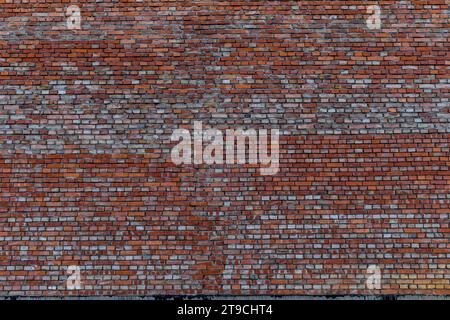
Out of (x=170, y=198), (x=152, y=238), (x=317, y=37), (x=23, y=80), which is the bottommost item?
(x=152, y=238)

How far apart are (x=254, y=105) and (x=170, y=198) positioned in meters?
1.57

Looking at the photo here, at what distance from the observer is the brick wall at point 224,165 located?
254 inches

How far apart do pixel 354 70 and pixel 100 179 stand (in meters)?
3.48

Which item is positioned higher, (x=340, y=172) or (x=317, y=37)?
(x=317, y=37)

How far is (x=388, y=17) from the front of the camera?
680cm

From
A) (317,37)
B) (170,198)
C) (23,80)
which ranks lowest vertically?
(170,198)

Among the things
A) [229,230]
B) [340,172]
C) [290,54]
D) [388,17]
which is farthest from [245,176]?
[388,17]

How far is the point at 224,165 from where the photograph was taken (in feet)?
Result: 21.7

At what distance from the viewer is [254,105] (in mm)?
6684

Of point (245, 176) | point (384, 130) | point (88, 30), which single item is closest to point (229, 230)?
point (245, 176)

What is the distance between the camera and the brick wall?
6.44 metres

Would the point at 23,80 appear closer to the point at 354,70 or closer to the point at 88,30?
the point at 88,30
